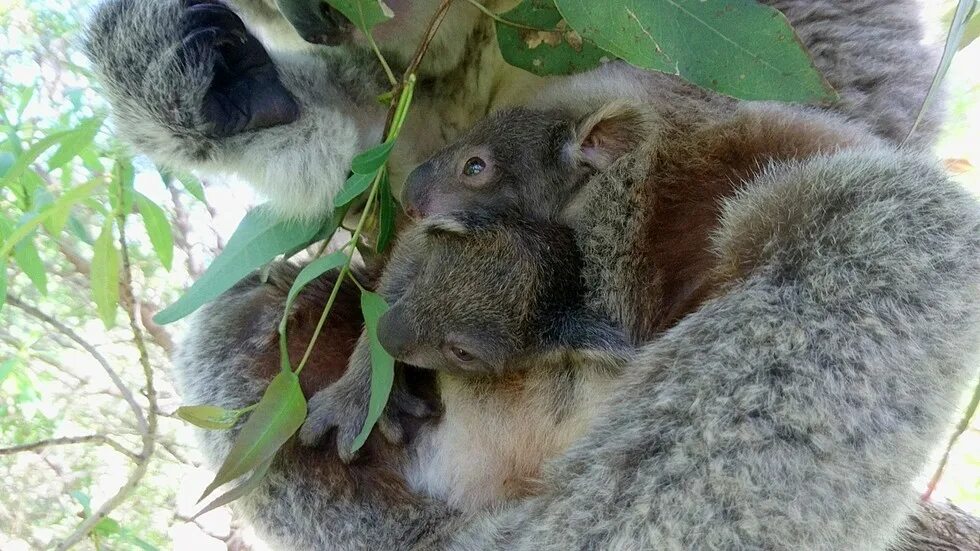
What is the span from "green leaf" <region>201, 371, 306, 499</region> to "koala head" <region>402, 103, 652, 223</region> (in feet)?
1.62

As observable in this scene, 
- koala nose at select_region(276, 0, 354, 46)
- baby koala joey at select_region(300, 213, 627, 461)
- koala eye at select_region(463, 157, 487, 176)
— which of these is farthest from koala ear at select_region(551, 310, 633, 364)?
koala nose at select_region(276, 0, 354, 46)

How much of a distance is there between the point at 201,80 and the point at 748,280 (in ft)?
4.17

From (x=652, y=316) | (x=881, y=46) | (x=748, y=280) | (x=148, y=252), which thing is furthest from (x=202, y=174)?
(x=148, y=252)

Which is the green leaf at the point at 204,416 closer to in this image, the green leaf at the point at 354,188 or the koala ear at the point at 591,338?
the green leaf at the point at 354,188

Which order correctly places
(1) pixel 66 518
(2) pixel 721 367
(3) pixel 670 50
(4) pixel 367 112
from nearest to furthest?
(3) pixel 670 50 < (2) pixel 721 367 < (4) pixel 367 112 < (1) pixel 66 518

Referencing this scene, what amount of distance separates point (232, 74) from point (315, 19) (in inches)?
11.7

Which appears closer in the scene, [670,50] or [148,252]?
[670,50]

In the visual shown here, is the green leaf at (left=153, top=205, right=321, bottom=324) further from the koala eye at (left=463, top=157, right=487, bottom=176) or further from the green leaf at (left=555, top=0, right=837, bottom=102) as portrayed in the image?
the green leaf at (left=555, top=0, right=837, bottom=102)

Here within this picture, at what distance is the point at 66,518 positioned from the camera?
549 centimetres

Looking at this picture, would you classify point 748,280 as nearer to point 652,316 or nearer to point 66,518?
point 652,316

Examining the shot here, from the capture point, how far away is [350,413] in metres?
1.66

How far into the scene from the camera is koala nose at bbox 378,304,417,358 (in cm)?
148

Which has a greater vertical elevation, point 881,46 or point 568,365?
point 881,46

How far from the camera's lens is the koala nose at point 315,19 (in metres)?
1.60
